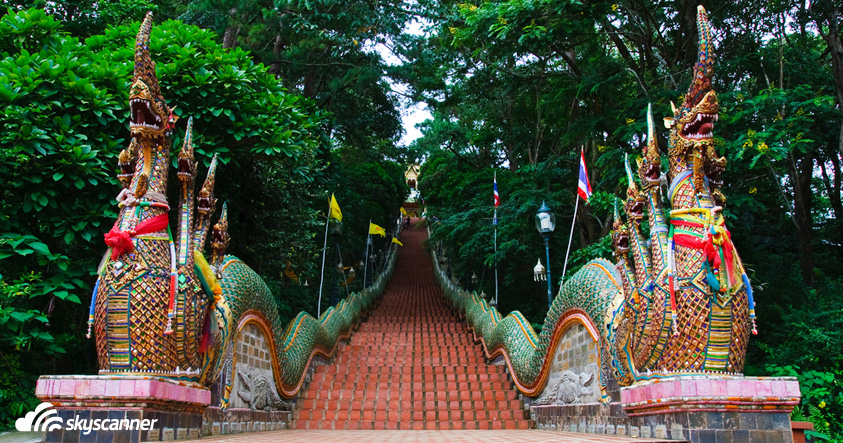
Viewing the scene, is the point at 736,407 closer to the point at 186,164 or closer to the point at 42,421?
the point at 186,164

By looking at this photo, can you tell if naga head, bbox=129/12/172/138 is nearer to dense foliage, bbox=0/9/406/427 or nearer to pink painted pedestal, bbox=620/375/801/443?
dense foliage, bbox=0/9/406/427

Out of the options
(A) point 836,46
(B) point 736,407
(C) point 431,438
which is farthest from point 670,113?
(C) point 431,438

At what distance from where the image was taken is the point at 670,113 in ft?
27.3

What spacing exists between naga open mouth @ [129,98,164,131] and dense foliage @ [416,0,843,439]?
593cm

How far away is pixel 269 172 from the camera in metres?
9.57

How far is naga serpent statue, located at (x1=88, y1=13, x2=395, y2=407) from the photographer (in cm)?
425

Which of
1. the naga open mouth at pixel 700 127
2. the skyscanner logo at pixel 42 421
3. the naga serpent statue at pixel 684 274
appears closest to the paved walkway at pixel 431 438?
the naga serpent statue at pixel 684 274

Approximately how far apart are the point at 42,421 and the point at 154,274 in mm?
1320

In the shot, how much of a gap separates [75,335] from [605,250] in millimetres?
7479

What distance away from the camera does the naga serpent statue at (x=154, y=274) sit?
425cm

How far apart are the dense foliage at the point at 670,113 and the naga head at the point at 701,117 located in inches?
111

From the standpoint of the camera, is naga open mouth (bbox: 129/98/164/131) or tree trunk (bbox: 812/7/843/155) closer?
naga open mouth (bbox: 129/98/164/131)

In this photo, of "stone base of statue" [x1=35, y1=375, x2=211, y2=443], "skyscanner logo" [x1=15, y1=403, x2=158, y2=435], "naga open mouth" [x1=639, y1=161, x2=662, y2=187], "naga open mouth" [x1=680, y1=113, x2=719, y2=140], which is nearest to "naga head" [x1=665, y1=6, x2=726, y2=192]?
"naga open mouth" [x1=680, y1=113, x2=719, y2=140]

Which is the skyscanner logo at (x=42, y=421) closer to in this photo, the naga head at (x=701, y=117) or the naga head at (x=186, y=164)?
the naga head at (x=186, y=164)
